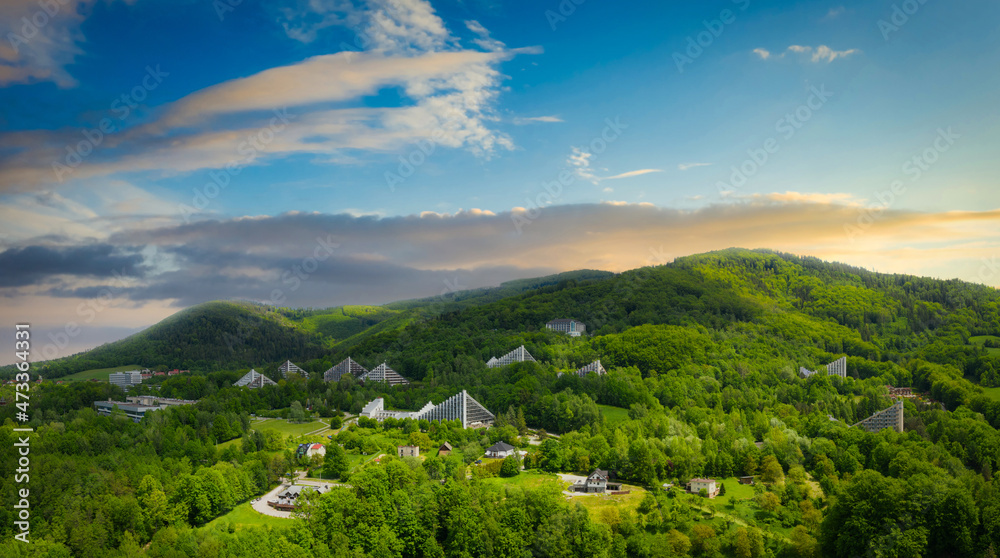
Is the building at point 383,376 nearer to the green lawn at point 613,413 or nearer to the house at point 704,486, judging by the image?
the green lawn at point 613,413

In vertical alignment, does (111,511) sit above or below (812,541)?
above

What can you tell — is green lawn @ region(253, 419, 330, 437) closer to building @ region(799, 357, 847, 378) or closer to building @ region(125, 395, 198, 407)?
building @ region(125, 395, 198, 407)

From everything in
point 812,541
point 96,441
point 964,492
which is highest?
point 96,441

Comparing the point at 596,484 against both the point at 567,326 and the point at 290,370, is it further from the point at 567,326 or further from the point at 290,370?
the point at 290,370

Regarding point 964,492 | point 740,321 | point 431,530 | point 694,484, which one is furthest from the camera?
point 740,321

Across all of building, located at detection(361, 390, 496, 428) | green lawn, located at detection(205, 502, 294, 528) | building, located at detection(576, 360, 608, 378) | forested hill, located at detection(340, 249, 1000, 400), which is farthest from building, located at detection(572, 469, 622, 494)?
forested hill, located at detection(340, 249, 1000, 400)

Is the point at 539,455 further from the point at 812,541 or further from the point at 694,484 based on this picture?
the point at 812,541

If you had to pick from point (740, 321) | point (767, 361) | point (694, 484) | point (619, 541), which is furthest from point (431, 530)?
point (740, 321)

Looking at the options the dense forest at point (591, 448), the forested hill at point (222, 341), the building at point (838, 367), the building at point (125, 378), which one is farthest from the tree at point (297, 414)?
the building at point (838, 367)
